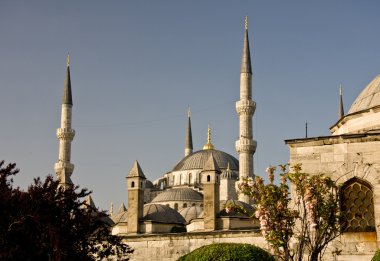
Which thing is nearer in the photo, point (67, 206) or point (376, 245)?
point (67, 206)

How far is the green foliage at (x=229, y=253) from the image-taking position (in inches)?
514

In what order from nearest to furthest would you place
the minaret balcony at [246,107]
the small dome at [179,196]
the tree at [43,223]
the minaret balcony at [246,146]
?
the tree at [43,223], the minaret balcony at [246,146], the minaret balcony at [246,107], the small dome at [179,196]

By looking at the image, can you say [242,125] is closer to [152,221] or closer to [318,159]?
[152,221]

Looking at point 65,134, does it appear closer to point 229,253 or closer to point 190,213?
point 190,213

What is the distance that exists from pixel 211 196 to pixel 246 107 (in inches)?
768

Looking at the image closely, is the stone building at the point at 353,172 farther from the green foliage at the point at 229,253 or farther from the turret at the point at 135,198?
the turret at the point at 135,198

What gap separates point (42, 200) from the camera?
10.9 metres

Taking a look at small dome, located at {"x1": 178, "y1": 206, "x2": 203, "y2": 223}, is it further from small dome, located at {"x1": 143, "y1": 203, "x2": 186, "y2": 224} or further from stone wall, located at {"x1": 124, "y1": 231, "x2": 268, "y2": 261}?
stone wall, located at {"x1": 124, "y1": 231, "x2": 268, "y2": 261}

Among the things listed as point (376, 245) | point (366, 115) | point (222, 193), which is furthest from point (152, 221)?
point (222, 193)

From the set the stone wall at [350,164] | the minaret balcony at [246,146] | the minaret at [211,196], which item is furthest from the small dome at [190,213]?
the stone wall at [350,164]

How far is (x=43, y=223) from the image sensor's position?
10.6m

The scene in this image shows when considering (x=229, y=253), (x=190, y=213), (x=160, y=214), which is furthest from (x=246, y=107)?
(x=229, y=253)

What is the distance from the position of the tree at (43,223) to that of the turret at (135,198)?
50.8 feet

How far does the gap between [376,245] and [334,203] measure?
267cm
